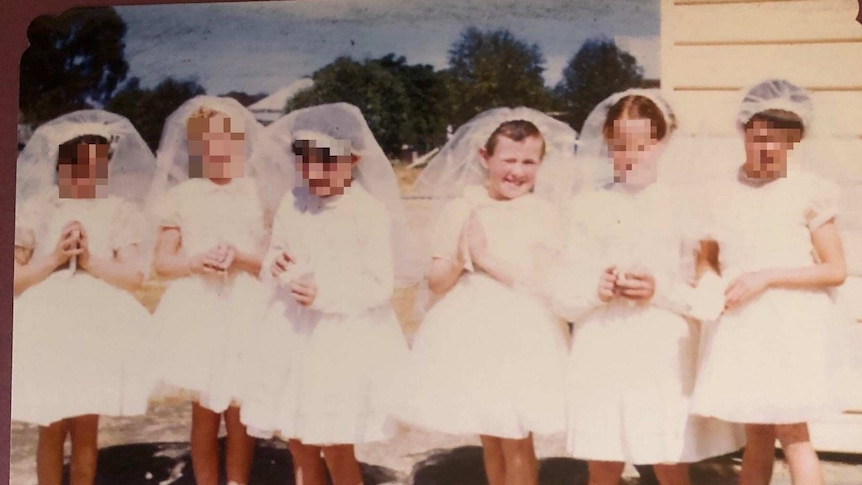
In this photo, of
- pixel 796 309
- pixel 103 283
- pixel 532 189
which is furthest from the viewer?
pixel 103 283

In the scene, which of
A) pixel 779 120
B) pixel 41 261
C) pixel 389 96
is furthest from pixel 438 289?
pixel 41 261

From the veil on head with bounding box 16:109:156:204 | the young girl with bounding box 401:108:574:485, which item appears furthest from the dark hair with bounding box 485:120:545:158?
the veil on head with bounding box 16:109:156:204

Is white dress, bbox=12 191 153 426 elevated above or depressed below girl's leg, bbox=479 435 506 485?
above

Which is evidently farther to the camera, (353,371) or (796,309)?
(353,371)

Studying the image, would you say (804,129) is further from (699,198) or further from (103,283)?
(103,283)

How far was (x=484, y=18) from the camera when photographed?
1819 millimetres

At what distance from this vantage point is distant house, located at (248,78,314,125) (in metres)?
1.85

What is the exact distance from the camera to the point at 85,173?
6.21ft

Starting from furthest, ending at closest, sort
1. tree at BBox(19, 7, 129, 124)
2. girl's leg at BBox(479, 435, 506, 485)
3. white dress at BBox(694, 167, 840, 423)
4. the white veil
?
tree at BBox(19, 7, 129, 124) < the white veil < girl's leg at BBox(479, 435, 506, 485) < white dress at BBox(694, 167, 840, 423)

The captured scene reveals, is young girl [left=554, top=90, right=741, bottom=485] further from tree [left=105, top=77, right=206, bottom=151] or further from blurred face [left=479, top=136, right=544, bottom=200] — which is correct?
tree [left=105, top=77, right=206, bottom=151]

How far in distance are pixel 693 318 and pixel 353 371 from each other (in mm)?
692

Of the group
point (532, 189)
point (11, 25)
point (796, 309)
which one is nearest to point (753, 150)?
point (796, 309)

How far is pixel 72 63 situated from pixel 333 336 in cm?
88

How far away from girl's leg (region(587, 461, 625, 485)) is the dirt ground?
0.02m
